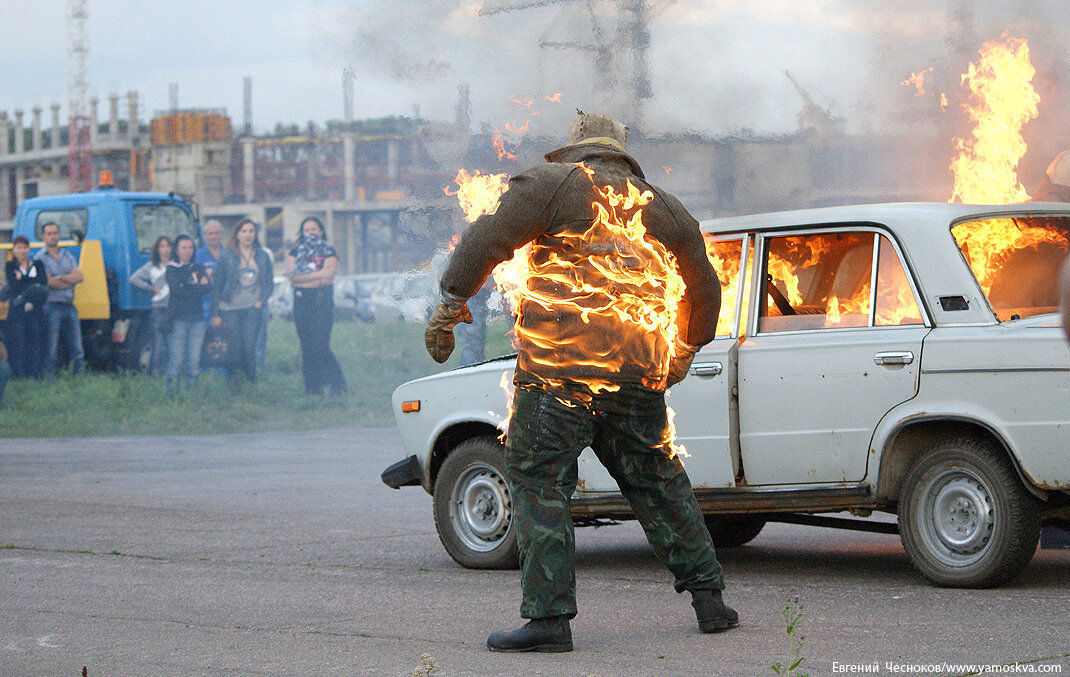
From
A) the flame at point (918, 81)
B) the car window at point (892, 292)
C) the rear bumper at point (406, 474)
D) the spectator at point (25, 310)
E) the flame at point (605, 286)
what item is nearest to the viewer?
the flame at point (605, 286)

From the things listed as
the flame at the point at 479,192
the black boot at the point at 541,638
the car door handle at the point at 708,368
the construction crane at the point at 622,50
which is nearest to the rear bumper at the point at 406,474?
the flame at the point at 479,192

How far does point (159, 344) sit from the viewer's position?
61.9ft

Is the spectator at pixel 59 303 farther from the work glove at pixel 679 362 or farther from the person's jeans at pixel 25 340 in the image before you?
the work glove at pixel 679 362

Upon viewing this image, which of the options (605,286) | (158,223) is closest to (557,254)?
(605,286)

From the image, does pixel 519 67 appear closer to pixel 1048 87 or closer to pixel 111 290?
pixel 1048 87

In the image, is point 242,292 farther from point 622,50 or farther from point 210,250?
point 622,50

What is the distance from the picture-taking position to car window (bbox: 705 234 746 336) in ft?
21.9

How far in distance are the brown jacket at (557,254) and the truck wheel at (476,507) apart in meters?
1.94

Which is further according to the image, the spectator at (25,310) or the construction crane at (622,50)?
the spectator at (25,310)

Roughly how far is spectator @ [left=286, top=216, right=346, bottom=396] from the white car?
11828 millimetres

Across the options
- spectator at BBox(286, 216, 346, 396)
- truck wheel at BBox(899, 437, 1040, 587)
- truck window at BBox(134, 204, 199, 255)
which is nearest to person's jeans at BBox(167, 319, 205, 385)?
spectator at BBox(286, 216, 346, 396)

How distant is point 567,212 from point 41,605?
9.50 ft

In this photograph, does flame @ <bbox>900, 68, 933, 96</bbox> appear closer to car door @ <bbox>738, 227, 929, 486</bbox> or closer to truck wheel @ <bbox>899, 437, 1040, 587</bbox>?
car door @ <bbox>738, 227, 929, 486</bbox>

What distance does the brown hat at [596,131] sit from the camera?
539 centimetres
